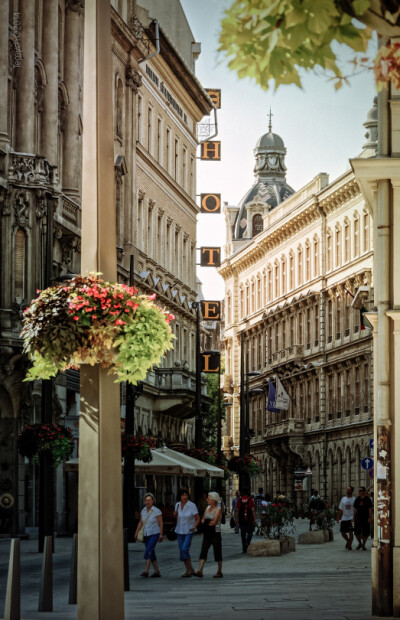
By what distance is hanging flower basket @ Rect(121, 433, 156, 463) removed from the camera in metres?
35.4

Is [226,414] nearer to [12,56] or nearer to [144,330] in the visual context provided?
[12,56]

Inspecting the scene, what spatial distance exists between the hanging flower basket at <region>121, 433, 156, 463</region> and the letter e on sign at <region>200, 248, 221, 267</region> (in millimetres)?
34497

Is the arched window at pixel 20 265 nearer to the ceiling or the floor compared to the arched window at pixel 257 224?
nearer to the floor

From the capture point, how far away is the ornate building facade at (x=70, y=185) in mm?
37062

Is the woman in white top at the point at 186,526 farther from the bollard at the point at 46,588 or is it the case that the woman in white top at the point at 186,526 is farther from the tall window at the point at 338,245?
the tall window at the point at 338,245

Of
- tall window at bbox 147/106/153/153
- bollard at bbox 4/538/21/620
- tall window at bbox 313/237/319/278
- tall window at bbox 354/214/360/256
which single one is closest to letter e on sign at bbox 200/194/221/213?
tall window at bbox 354/214/360/256

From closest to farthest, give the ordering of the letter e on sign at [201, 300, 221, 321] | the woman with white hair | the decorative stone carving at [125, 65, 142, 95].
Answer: the woman with white hair → the decorative stone carving at [125, 65, 142, 95] → the letter e on sign at [201, 300, 221, 321]

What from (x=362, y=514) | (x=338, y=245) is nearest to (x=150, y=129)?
(x=338, y=245)

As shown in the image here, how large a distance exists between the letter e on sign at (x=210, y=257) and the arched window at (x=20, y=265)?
34.2 meters

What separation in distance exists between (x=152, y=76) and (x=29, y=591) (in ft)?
136

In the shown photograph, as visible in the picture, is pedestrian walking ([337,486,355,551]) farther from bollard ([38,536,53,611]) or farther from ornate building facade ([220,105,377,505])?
ornate building facade ([220,105,377,505])

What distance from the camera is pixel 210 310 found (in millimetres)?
70375

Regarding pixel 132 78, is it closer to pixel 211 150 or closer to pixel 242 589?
pixel 211 150

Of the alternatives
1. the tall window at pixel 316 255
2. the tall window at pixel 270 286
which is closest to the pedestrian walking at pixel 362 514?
the tall window at pixel 316 255
